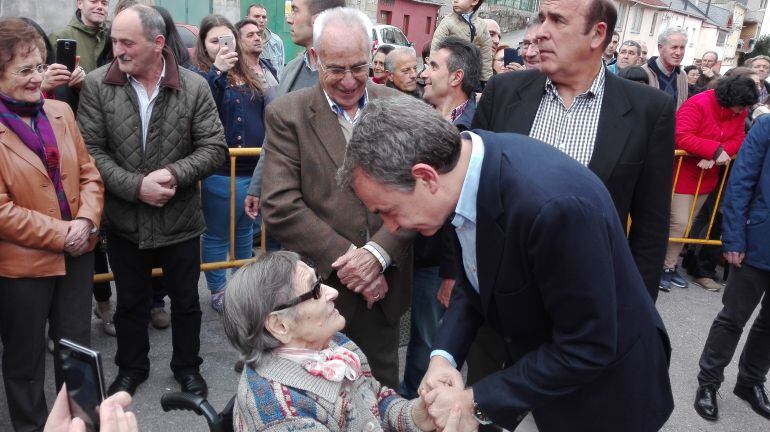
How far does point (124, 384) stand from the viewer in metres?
3.37

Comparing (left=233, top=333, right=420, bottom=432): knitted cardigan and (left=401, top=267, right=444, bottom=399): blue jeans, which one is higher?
(left=233, top=333, right=420, bottom=432): knitted cardigan

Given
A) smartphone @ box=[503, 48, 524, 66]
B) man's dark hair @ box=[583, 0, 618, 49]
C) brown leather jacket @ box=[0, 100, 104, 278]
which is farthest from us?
smartphone @ box=[503, 48, 524, 66]

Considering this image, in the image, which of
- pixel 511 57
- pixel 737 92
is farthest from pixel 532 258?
pixel 511 57

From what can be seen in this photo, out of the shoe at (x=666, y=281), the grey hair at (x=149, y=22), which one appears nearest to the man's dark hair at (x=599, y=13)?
the grey hair at (x=149, y=22)

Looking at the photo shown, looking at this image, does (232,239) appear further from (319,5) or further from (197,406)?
(197,406)

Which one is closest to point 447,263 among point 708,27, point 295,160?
point 295,160

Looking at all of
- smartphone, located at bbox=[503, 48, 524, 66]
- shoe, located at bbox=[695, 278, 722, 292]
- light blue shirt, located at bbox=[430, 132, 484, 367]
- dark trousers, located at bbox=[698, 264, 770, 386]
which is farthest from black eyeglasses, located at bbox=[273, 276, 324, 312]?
smartphone, located at bbox=[503, 48, 524, 66]

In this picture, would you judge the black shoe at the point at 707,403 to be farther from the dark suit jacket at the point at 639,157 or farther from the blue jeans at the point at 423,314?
the blue jeans at the point at 423,314

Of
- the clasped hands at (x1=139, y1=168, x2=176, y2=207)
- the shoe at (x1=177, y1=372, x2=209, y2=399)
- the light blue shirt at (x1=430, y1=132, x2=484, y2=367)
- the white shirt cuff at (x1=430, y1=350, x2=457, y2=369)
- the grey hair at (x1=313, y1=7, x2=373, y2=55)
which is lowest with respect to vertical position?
the shoe at (x1=177, y1=372, x2=209, y2=399)

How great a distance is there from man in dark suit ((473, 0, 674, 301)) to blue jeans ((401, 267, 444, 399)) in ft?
3.55

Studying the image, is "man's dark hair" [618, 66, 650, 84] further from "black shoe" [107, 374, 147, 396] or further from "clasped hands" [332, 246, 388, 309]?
"black shoe" [107, 374, 147, 396]

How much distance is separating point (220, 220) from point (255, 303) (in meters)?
2.50

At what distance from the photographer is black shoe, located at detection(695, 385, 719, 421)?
3651mm

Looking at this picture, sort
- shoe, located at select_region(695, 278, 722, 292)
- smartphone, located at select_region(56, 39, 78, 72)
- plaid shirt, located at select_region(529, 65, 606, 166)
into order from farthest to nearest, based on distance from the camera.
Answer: shoe, located at select_region(695, 278, 722, 292) < smartphone, located at select_region(56, 39, 78, 72) < plaid shirt, located at select_region(529, 65, 606, 166)
